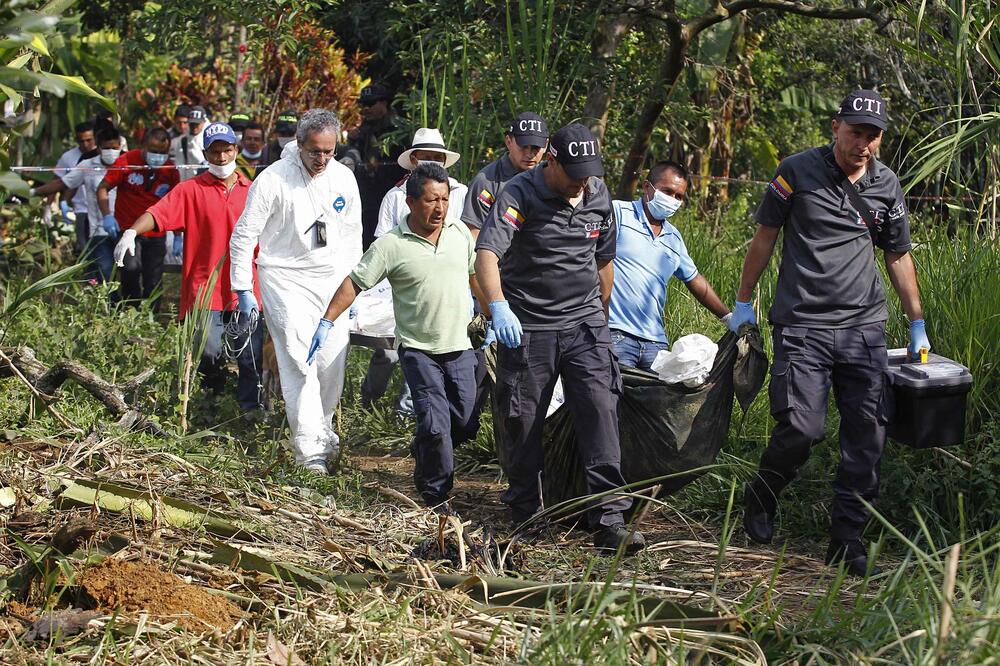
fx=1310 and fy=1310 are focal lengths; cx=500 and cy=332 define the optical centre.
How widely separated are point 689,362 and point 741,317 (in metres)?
0.31

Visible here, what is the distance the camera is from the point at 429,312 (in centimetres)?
625

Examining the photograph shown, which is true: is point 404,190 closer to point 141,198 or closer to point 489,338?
point 489,338

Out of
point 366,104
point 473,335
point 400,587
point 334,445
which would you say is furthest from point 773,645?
point 366,104

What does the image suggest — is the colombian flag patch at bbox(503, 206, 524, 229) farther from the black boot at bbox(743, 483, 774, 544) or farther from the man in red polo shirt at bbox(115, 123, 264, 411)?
the man in red polo shirt at bbox(115, 123, 264, 411)

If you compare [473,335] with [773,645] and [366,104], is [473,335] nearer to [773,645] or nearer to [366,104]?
[773,645]

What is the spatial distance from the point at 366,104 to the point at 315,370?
391cm

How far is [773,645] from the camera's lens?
392cm

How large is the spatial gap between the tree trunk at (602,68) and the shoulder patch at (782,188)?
3795 millimetres

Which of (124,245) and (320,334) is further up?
(124,245)

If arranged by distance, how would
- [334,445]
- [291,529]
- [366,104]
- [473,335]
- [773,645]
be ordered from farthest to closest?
[366,104]
[334,445]
[473,335]
[291,529]
[773,645]

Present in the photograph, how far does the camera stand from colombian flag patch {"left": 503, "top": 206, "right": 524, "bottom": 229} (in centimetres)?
575

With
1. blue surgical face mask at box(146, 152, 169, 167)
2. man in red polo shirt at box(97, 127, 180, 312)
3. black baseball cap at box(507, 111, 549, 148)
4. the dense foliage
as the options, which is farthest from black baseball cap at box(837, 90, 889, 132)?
blue surgical face mask at box(146, 152, 169, 167)

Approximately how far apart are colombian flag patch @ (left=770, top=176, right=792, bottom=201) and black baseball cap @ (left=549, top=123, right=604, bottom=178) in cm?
76

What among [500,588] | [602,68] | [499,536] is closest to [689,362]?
[499,536]
